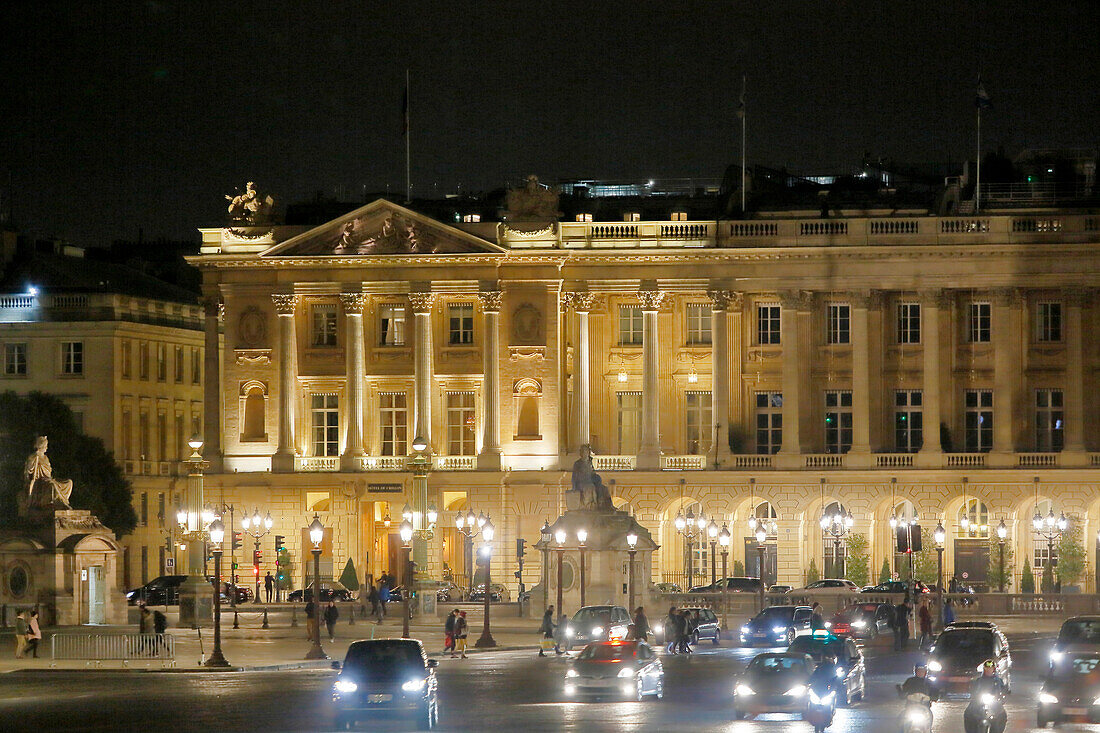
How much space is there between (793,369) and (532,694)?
54.9 meters

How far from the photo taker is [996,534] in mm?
98750

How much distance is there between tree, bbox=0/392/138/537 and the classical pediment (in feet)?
40.7

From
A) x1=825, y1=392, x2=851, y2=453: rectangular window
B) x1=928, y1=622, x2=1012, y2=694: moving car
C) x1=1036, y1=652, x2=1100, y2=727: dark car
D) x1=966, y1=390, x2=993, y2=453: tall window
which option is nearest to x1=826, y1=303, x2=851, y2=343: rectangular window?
x1=825, y1=392, x2=851, y2=453: rectangular window

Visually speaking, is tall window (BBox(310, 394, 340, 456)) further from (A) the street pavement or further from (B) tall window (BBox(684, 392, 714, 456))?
(A) the street pavement

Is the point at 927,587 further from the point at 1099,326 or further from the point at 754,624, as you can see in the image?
the point at 754,624

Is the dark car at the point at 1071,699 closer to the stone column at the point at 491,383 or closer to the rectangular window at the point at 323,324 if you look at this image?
the stone column at the point at 491,383

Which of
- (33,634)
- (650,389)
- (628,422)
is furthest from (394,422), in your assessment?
(33,634)

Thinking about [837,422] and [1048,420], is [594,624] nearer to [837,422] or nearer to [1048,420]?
[837,422]

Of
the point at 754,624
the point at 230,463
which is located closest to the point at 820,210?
the point at 230,463

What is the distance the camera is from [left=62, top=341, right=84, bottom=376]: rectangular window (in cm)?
10900

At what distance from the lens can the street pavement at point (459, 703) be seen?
4122 cm

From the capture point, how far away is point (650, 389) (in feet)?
335

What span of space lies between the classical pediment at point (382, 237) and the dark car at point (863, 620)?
32.9m

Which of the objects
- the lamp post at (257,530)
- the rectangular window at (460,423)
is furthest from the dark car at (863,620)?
the rectangular window at (460,423)
